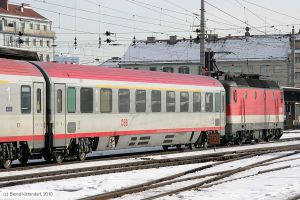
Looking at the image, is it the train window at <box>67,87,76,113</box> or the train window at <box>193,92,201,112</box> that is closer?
the train window at <box>67,87,76,113</box>

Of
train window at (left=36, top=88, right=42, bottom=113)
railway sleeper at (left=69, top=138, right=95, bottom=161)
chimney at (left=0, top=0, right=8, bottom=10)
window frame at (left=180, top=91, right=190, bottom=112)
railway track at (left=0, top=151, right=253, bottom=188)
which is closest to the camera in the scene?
railway track at (left=0, top=151, right=253, bottom=188)

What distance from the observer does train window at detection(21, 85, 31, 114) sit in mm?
19672

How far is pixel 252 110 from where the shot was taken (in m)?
34.6

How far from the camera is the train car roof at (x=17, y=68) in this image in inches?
751

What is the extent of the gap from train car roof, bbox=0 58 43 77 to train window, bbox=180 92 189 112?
8484 millimetres

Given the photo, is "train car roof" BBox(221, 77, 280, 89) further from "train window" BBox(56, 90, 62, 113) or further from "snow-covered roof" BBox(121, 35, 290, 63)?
"snow-covered roof" BBox(121, 35, 290, 63)

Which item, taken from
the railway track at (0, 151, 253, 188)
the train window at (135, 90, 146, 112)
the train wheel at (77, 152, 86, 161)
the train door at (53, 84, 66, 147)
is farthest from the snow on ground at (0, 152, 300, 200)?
the train window at (135, 90, 146, 112)

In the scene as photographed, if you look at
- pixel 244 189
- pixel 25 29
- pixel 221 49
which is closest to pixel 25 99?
pixel 244 189

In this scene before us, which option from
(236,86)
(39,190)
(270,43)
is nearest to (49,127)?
(39,190)

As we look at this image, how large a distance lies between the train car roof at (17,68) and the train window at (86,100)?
2.06 m

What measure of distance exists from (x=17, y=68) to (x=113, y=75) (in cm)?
476

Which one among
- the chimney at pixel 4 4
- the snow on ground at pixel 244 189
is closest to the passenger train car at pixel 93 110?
the snow on ground at pixel 244 189

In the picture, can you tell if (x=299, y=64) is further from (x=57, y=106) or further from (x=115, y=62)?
(x=57, y=106)

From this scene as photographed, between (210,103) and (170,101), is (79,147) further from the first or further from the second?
(210,103)
